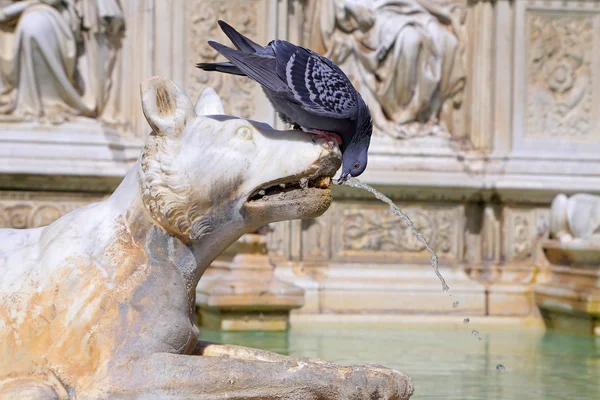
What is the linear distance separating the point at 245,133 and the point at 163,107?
23 centimetres

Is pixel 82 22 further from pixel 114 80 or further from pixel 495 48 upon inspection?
pixel 495 48

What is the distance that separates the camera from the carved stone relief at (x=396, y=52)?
789cm

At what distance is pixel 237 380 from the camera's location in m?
2.46

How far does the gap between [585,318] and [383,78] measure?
93.1 inches

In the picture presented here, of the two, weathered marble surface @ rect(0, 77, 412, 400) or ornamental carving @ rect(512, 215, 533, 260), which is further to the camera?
ornamental carving @ rect(512, 215, 533, 260)

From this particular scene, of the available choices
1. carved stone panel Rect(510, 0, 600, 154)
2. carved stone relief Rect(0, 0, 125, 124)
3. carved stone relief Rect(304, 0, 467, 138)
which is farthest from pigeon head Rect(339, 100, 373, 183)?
carved stone panel Rect(510, 0, 600, 154)

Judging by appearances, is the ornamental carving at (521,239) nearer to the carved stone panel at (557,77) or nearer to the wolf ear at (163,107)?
the carved stone panel at (557,77)

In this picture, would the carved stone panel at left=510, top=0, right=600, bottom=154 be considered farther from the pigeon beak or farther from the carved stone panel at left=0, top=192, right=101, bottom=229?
the pigeon beak

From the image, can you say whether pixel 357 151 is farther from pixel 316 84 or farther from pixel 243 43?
pixel 243 43

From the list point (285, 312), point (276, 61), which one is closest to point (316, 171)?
point (276, 61)

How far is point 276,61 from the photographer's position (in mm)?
2639

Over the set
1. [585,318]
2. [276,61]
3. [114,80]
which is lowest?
[585,318]

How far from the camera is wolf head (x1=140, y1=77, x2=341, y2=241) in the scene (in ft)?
8.73

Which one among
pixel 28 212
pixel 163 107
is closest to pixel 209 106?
pixel 163 107
